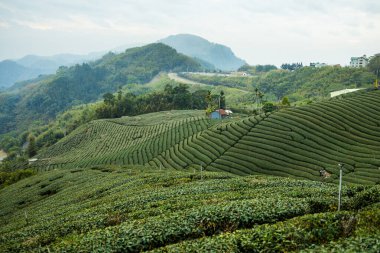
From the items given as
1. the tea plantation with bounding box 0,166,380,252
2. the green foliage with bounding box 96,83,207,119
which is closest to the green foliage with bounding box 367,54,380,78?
the green foliage with bounding box 96,83,207,119

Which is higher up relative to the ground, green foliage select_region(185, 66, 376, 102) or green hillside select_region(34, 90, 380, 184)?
green foliage select_region(185, 66, 376, 102)

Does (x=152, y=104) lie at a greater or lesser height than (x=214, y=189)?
lesser

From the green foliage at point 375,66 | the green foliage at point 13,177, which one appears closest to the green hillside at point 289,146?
the green foliage at point 13,177

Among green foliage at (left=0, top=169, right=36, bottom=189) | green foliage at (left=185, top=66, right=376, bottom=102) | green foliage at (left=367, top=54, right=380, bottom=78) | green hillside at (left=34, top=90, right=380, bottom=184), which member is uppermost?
green foliage at (left=367, top=54, right=380, bottom=78)

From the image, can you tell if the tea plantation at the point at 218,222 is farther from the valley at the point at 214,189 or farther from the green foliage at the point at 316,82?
the green foliage at the point at 316,82

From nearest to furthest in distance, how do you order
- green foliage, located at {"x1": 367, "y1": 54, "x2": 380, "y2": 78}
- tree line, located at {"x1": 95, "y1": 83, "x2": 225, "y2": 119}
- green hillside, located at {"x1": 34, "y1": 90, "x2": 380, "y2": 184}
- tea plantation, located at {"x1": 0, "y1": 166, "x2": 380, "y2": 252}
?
tea plantation, located at {"x1": 0, "y1": 166, "x2": 380, "y2": 252}, green hillside, located at {"x1": 34, "y1": 90, "x2": 380, "y2": 184}, tree line, located at {"x1": 95, "y1": 83, "x2": 225, "y2": 119}, green foliage, located at {"x1": 367, "y1": 54, "x2": 380, "y2": 78}

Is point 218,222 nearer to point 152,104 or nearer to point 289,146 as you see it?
point 289,146

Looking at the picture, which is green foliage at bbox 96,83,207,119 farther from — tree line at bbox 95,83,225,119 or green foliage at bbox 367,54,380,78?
green foliage at bbox 367,54,380,78

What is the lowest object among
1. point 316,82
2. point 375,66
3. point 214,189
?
point 214,189

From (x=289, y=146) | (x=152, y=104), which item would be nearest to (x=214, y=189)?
(x=289, y=146)

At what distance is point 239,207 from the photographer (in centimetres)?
1806

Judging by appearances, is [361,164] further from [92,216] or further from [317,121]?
[92,216]

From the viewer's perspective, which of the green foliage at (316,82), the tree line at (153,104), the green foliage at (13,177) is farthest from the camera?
the green foliage at (316,82)

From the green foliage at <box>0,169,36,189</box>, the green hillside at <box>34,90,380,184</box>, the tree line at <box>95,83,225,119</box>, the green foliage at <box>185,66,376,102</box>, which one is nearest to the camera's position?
the green hillside at <box>34,90,380,184</box>
